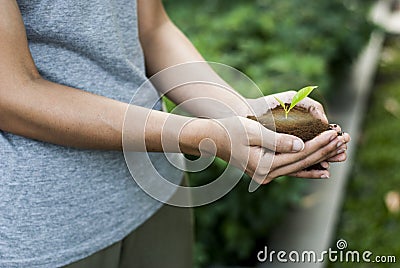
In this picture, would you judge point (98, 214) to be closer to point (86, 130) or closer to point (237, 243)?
point (86, 130)

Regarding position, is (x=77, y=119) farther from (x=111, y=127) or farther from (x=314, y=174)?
(x=314, y=174)

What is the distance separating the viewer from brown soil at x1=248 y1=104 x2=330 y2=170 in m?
1.50

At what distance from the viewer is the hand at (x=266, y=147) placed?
1.44m

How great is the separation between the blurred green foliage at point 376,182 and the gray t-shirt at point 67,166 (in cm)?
252

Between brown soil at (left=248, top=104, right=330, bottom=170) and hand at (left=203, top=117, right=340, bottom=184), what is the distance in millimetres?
41

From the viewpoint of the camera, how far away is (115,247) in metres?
1.69

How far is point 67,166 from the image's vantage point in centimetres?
154

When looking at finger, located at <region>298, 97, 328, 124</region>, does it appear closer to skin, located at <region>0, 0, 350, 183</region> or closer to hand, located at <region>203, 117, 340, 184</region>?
skin, located at <region>0, 0, 350, 183</region>

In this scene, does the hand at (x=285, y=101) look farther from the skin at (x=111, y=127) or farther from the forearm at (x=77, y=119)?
the forearm at (x=77, y=119)

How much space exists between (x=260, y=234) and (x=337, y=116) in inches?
79.8

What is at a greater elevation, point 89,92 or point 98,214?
point 89,92

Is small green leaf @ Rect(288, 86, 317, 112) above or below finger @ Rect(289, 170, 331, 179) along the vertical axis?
above

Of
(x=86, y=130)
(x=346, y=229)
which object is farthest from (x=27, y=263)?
(x=346, y=229)

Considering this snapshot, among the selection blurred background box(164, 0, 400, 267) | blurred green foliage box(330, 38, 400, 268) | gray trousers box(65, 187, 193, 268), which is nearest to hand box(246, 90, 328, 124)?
gray trousers box(65, 187, 193, 268)
